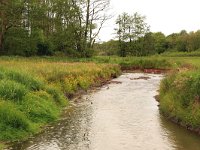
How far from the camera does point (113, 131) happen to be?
1661 cm

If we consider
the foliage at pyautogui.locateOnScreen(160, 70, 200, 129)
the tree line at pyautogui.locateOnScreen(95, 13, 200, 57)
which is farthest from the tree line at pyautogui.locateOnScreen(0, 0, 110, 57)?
the foliage at pyautogui.locateOnScreen(160, 70, 200, 129)

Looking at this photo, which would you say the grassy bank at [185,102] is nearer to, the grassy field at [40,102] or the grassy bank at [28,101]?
the grassy field at [40,102]

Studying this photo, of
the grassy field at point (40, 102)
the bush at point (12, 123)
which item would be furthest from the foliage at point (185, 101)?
the bush at point (12, 123)

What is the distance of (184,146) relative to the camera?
47.8 feet

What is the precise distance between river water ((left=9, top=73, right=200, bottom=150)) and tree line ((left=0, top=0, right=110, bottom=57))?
3419 cm

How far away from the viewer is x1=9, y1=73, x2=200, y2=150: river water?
47.1 feet

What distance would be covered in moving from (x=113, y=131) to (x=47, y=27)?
53948 millimetres

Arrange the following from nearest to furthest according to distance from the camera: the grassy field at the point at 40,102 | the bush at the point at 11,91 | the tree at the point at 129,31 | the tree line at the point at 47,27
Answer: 1. the grassy field at the point at 40,102
2. the bush at the point at 11,91
3. the tree line at the point at 47,27
4. the tree at the point at 129,31

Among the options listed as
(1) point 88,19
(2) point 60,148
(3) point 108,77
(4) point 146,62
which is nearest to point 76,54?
(1) point 88,19

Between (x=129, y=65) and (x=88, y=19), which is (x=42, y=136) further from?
(x=88, y=19)

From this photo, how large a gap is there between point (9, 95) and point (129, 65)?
46.9 meters

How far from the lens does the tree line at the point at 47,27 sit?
55.2 metres

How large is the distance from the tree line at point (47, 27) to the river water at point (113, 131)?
112 ft

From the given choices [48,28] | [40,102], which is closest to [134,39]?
[48,28]
